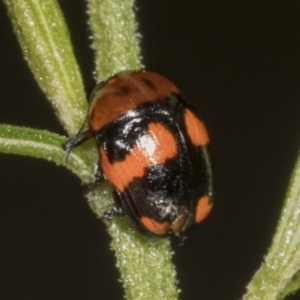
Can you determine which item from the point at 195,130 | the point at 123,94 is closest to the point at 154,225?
the point at 195,130

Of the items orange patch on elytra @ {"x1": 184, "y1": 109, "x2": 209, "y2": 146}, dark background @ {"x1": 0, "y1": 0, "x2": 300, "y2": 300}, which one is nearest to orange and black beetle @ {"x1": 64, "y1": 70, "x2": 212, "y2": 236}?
orange patch on elytra @ {"x1": 184, "y1": 109, "x2": 209, "y2": 146}

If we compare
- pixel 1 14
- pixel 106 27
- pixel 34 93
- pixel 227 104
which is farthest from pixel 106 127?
pixel 227 104

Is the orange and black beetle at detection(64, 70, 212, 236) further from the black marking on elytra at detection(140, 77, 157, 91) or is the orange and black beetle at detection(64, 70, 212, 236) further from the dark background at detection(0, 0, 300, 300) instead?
the dark background at detection(0, 0, 300, 300)

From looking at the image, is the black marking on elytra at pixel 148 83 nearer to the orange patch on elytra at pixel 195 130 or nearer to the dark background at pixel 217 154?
the orange patch on elytra at pixel 195 130

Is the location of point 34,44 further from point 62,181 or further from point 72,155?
point 62,181

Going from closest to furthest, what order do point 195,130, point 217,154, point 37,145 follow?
point 37,145 → point 195,130 → point 217,154

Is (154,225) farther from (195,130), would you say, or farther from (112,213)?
(195,130)
